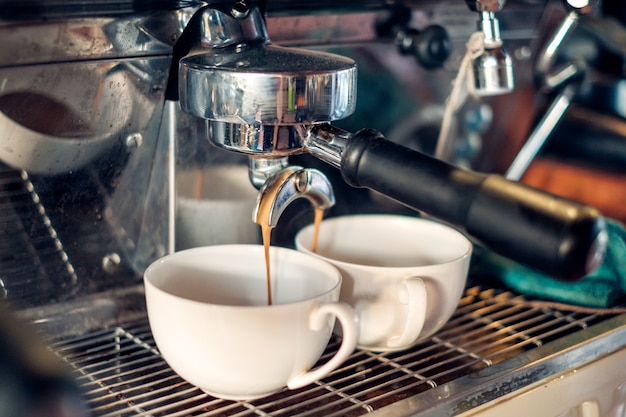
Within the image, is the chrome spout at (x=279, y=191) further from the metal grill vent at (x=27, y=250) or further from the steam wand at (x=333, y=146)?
the metal grill vent at (x=27, y=250)

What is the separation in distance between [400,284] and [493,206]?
158 mm

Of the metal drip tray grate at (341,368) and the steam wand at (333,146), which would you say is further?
the metal drip tray grate at (341,368)

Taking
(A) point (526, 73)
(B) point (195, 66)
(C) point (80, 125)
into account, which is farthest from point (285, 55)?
(A) point (526, 73)

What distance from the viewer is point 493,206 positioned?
41 cm

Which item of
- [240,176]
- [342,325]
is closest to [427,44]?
[240,176]

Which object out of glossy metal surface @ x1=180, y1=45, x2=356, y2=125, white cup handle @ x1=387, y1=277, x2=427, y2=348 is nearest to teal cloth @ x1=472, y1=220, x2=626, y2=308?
white cup handle @ x1=387, y1=277, x2=427, y2=348

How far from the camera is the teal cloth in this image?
65 centimetres

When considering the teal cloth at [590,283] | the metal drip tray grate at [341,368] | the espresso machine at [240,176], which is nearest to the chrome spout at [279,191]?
the espresso machine at [240,176]

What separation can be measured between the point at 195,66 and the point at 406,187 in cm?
15

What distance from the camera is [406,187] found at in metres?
0.44

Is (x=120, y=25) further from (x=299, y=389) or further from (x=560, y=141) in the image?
(x=560, y=141)

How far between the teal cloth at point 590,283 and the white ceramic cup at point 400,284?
9 centimetres

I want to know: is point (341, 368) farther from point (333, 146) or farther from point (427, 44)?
point (427, 44)

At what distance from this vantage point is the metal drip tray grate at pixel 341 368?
498 mm
